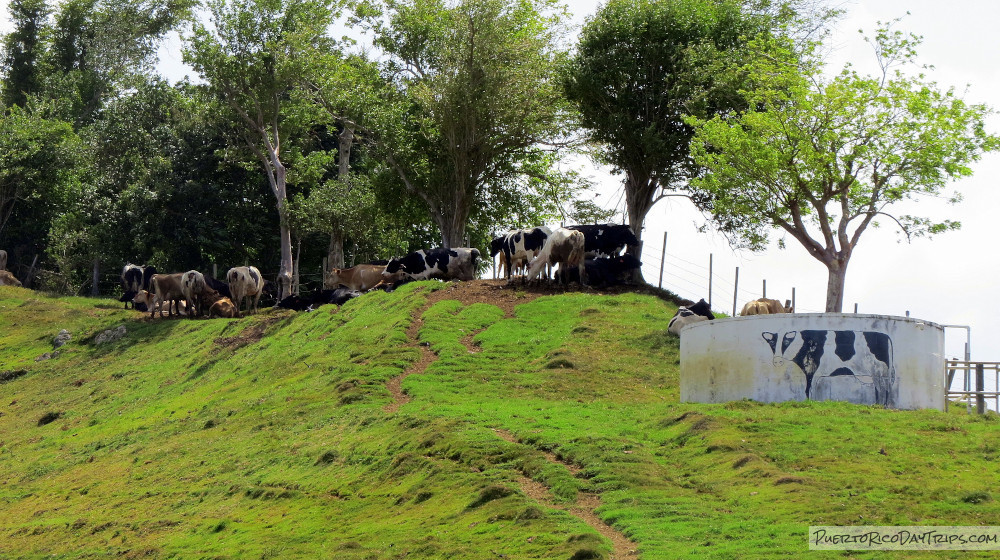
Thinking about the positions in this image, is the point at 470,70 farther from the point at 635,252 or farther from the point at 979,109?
the point at 979,109

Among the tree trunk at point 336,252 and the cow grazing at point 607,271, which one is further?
the tree trunk at point 336,252

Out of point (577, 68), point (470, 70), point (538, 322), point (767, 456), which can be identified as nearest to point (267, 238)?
point (470, 70)

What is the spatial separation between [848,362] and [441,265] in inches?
886

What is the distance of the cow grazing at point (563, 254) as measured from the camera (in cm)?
3884

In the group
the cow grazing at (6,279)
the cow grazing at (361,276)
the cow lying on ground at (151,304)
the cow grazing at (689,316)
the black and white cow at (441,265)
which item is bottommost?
the cow lying on ground at (151,304)

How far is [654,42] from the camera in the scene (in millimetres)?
42375

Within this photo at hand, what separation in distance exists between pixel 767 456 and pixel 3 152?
5093 cm

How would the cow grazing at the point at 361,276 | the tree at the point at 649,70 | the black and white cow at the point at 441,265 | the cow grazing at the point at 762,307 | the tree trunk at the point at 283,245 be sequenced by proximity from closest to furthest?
1. the cow grazing at the point at 762,307
2. the tree at the point at 649,70
3. the black and white cow at the point at 441,265
4. the cow grazing at the point at 361,276
5. the tree trunk at the point at 283,245

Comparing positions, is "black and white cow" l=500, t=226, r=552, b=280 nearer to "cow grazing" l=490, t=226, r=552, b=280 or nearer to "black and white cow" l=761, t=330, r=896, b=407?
"cow grazing" l=490, t=226, r=552, b=280

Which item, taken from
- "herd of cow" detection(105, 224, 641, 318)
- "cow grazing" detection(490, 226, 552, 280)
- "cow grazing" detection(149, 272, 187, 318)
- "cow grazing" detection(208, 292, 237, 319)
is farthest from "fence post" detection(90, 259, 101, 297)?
"cow grazing" detection(490, 226, 552, 280)

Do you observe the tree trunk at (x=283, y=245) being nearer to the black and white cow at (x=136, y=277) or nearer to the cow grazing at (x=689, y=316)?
the black and white cow at (x=136, y=277)

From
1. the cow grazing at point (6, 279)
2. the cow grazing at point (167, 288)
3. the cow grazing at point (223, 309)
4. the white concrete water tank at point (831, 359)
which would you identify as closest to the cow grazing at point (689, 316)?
the white concrete water tank at point (831, 359)

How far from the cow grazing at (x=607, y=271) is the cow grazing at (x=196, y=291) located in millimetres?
16435

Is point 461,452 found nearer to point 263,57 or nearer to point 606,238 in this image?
point 606,238
